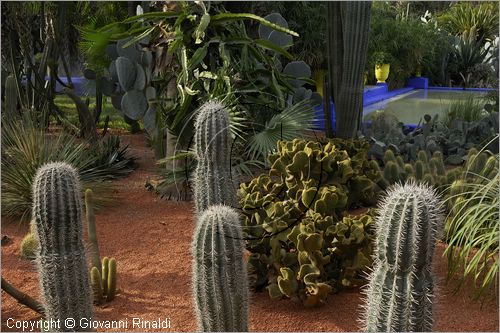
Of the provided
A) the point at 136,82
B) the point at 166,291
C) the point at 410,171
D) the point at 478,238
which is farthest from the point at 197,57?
the point at 478,238

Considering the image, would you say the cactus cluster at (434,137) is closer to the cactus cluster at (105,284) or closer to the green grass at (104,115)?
the cactus cluster at (105,284)

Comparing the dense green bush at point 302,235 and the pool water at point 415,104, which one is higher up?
the dense green bush at point 302,235

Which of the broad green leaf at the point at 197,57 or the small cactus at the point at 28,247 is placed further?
the broad green leaf at the point at 197,57

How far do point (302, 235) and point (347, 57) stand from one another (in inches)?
122

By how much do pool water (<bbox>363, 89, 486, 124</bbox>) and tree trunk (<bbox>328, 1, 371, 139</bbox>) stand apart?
4.62 meters

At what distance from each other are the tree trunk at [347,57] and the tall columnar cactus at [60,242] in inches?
154

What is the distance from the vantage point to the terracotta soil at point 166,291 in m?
3.09

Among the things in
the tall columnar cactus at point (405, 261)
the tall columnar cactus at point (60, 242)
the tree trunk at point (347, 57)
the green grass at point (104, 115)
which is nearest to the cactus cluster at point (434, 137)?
the tree trunk at point (347, 57)

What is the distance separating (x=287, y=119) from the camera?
17.2 ft

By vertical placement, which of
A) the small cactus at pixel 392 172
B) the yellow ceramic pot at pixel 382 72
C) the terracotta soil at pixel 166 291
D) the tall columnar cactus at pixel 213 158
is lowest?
the yellow ceramic pot at pixel 382 72

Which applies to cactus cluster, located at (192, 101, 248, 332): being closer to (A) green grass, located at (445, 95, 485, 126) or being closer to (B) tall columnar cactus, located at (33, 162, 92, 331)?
(B) tall columnar cactus, located at (33, 162, 92, 331)

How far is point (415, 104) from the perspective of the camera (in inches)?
542

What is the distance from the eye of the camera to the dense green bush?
10.5 ft

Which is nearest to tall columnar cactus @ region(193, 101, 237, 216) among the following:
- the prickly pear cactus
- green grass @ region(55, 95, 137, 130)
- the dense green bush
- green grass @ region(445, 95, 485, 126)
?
the dense green bush
